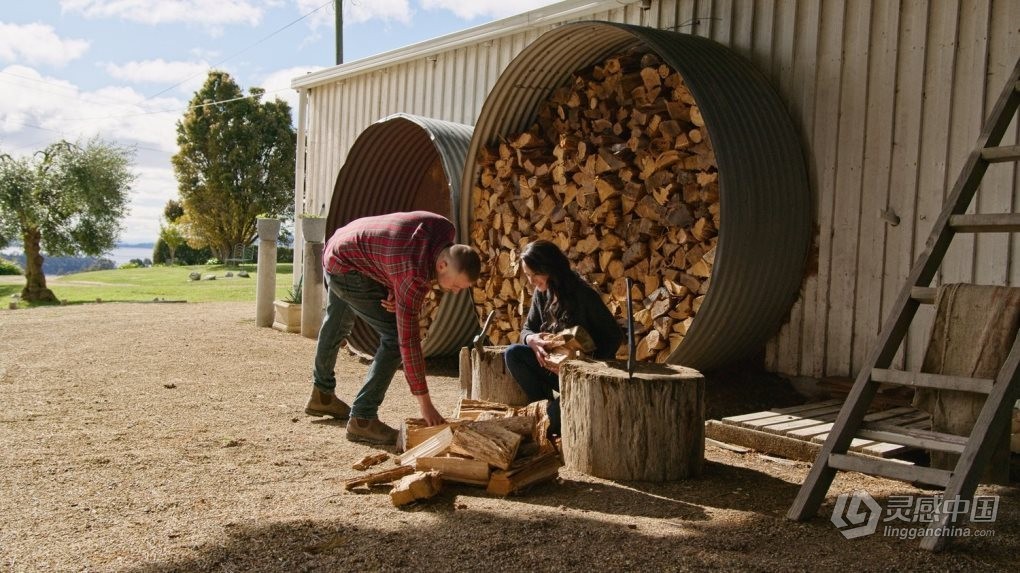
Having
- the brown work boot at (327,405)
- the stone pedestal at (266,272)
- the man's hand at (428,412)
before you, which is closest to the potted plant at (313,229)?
the stone pedestal at (266,272)

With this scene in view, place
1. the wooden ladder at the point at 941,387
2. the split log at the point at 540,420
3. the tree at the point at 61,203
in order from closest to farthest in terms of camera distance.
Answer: the wooden ladder at the point at 941,387 → the split log at the point at 540,420 → the tree at the point at 61,203

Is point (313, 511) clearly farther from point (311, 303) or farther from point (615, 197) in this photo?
point (311, 303)

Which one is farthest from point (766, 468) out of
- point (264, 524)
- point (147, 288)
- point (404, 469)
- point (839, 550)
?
point (147, 288)

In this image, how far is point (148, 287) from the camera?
19.0 meters

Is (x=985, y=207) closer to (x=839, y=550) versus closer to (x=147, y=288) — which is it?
(x=839, y=550)

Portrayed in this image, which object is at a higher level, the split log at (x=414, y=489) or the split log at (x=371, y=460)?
the split log at (x=414, y=489)

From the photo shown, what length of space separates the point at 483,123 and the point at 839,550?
4.69 meters

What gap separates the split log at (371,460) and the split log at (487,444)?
54 centimetres

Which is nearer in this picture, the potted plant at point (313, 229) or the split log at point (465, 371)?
the split log at point (465, 371)

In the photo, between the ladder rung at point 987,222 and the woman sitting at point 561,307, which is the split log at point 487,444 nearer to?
the woman sitting at point 561,307

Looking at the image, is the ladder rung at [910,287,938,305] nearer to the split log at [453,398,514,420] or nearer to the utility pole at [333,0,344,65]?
the split log at [453,398,514,420]

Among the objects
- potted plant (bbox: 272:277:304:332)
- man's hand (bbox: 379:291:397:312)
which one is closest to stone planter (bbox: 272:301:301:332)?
potted plant (bbox: 272:277:304:332)

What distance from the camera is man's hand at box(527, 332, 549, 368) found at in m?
4.38

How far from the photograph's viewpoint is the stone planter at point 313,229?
29.4ft
